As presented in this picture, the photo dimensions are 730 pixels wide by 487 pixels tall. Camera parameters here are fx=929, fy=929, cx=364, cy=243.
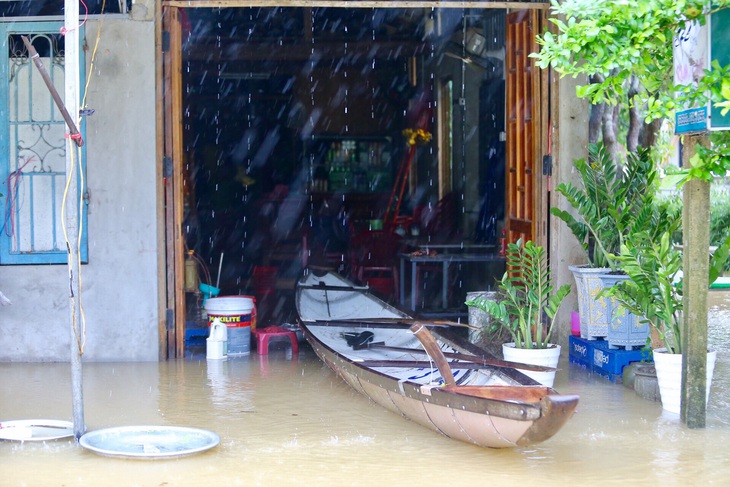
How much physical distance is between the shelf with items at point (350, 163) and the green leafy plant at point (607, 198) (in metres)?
9.36

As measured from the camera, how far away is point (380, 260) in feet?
37.4

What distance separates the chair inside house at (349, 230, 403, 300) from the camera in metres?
11.2

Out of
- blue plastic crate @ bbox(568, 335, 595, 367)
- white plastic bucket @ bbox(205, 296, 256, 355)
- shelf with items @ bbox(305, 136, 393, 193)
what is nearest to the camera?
blue plastic crate @ bbox(568, 335, 595, 367)

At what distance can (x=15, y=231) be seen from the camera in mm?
7559

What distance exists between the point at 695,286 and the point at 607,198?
1.79 metres

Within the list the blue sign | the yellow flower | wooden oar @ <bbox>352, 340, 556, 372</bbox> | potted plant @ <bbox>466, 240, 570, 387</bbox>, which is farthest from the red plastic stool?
the yellow flower

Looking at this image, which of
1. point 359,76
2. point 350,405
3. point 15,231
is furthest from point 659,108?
point 359,76

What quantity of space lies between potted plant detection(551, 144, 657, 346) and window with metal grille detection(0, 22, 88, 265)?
3.98 metres

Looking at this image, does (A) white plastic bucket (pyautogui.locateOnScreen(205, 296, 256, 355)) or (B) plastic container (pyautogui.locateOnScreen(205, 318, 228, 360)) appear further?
(A) white plastic bucket (pyautogui.locateOnScreen(205, 296, 256, 355))

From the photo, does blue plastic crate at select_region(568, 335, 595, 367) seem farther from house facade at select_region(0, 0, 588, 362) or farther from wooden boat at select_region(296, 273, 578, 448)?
wooden boat at select_region(296, 273, 578, 448)

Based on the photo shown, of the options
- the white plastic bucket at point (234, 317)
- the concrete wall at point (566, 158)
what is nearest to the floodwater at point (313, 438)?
the white plastic bucket at point (234, 317)

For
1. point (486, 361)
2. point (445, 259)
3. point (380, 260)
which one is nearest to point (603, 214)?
point (486, 361)

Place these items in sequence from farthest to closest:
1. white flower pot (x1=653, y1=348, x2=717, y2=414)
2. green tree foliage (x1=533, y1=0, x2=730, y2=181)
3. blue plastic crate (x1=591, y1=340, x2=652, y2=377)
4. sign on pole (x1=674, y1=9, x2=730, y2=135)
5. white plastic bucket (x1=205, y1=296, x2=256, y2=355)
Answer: white plastic bucket (x1=205, y1=296, x2=256, y2=355)
blue plastic crate (x1=591, y1=340, x2=652, y2=377)
white flower pot (x1=653, y1=348, x2=717, y2=414)
sign on pole (x1=674, y1=9, x2=730, y2=135)
green tree foliage (x1=533, y1=0, x2=730, y2=181)

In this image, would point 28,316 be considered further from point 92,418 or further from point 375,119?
point 375,119
